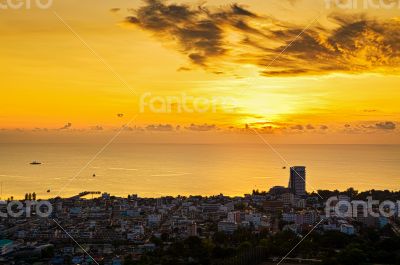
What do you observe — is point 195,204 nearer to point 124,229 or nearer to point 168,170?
point 124,229

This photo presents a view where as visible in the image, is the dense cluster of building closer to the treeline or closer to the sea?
the treeline
